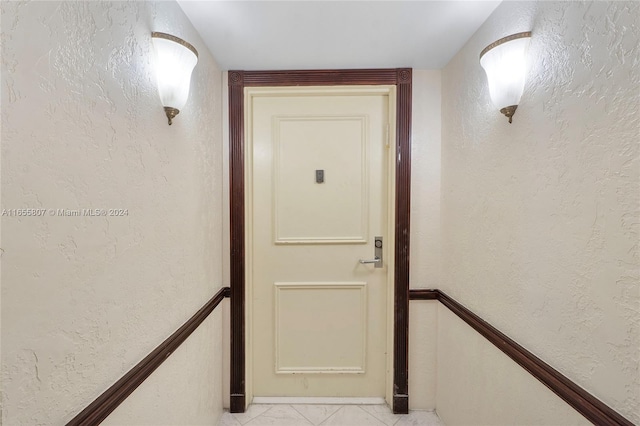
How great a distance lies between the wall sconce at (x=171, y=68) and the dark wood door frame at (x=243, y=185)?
2.37ft

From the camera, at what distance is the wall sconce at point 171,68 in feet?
3.58

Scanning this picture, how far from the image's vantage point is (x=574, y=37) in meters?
0.89

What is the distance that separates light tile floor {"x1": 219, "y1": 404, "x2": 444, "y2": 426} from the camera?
1812 mm

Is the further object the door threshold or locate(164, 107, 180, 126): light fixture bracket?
the door threshold

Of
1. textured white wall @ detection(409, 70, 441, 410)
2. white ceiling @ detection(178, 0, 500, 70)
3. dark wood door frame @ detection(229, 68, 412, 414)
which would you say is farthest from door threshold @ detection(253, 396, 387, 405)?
white ceiling @ detection(178, 0, 500, 70)

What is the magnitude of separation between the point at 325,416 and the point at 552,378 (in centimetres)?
136

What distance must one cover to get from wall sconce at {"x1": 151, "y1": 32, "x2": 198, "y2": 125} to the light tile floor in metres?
1.79

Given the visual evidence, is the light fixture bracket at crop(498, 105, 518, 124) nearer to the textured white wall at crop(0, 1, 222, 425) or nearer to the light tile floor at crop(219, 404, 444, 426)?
the textured white wall at crop(0, 1, 222, 425)

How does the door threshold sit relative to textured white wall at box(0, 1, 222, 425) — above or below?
below

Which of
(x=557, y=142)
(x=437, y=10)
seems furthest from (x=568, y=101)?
(x=437, y=10)

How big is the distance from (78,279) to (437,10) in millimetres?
1682

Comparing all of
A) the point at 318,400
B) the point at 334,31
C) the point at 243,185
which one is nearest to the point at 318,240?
the point at 243,185

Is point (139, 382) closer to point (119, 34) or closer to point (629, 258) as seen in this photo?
point (119, 34)

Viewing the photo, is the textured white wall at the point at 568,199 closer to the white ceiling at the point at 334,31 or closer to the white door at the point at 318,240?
the white ceiling at the point at 334,31
